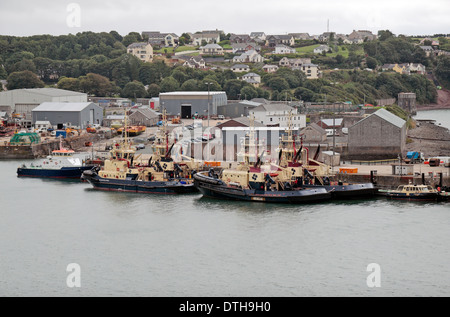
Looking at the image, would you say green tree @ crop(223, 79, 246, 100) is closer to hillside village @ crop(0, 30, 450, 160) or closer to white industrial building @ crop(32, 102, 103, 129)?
hillside village @ crop(0, 30, 450, 160)

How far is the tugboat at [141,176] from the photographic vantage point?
92.3 ft

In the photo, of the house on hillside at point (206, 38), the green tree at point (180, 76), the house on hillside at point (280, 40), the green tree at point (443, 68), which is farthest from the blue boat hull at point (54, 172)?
the green tree at point (443, 68)

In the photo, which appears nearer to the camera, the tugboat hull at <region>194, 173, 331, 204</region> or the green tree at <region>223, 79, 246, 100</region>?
the tugboat hull at <region>194, 173, 331, 204</region>

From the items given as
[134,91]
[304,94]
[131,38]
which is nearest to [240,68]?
[304,94]

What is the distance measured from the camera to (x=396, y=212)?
23.7 metres

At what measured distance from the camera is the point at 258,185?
26484 mm

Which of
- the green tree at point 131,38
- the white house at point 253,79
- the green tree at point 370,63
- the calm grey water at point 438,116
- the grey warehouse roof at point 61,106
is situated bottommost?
the calm grey water at point 438,116

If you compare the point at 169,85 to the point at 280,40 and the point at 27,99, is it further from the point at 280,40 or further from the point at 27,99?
the point at 280,40

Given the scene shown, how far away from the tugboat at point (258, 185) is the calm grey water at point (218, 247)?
59 centimetres

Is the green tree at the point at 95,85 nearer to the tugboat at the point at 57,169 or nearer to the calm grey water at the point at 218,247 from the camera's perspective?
the tugboat at the point at 57,169

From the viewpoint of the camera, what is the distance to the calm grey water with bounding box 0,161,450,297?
1678 cm

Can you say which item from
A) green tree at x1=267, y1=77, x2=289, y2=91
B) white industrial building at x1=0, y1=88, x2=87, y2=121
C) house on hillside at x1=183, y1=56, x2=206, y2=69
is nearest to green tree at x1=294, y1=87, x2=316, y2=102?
green tree at x1=267, y1=77, x2=289, y2=91

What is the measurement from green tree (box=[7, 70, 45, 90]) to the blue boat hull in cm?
3073
